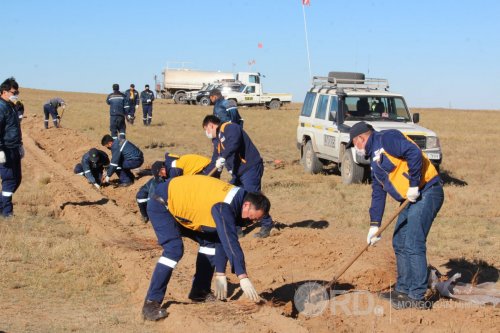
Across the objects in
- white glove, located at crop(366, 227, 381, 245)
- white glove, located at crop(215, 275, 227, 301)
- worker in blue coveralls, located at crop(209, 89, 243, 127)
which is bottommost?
white glove, located at crop(215, 275, 227, 301)

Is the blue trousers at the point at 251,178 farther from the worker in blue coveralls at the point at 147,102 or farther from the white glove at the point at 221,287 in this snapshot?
the worker in blue coveralls at the point at 147,102

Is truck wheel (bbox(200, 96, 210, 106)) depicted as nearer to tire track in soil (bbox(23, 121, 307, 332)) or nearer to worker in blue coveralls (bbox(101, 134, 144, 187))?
tire track in soil (bbox(23, 121, 307, 332))

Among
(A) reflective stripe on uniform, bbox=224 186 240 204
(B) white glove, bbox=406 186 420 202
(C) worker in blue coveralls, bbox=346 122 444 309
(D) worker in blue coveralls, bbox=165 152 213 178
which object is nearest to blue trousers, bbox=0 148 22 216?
(D) worker in blue coveralls, bbox=165 152 213 178

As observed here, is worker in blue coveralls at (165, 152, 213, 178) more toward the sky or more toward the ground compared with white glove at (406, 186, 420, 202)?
more toward the ground

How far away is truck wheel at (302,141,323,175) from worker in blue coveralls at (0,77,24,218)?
8146 mm

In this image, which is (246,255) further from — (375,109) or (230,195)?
(375,109)

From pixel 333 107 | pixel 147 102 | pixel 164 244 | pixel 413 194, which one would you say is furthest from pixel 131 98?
pixel 413 194

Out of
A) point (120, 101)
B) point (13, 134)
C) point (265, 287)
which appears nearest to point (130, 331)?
point (265, 287)

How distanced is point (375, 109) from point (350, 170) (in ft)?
5.08

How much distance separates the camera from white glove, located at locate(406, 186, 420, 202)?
264 inches

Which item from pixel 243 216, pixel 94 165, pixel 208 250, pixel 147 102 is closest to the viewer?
pixel 243 216

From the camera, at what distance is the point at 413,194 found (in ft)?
22.0

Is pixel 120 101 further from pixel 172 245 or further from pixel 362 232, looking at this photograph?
pixel 172 245

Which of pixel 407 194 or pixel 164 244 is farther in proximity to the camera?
pixel 407 194
